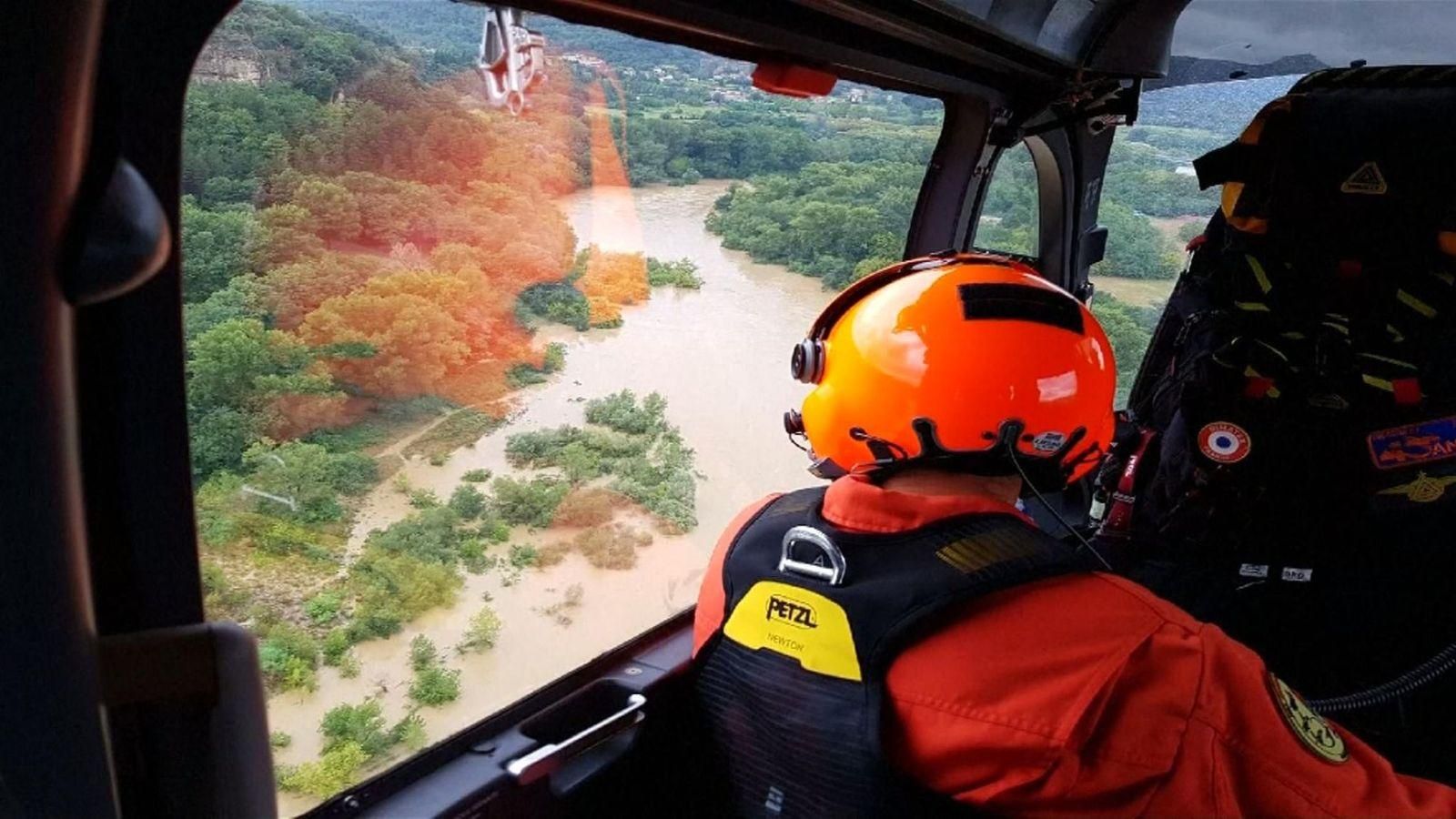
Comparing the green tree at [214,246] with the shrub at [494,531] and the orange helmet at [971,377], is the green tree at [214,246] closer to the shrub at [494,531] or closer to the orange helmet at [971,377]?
the shrub at [494,531]

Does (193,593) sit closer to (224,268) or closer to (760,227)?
(224,268)

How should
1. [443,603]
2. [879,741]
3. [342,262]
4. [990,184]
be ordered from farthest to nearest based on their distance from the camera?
[990,184] → [443,603] → [342,262] → [879,741]

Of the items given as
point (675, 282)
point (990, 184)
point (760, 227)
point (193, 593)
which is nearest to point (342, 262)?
point (193, 593)

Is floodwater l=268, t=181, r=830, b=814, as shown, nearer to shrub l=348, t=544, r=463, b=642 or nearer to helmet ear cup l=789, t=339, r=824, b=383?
shrub l=348, t=544, r=463, b=642

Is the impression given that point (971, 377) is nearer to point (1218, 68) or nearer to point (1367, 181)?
point (1367, 181)

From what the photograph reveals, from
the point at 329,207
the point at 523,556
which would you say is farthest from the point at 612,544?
the point at 329,207

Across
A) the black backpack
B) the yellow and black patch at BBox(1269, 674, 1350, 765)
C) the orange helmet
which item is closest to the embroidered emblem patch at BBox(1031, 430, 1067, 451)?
the orange helmet
